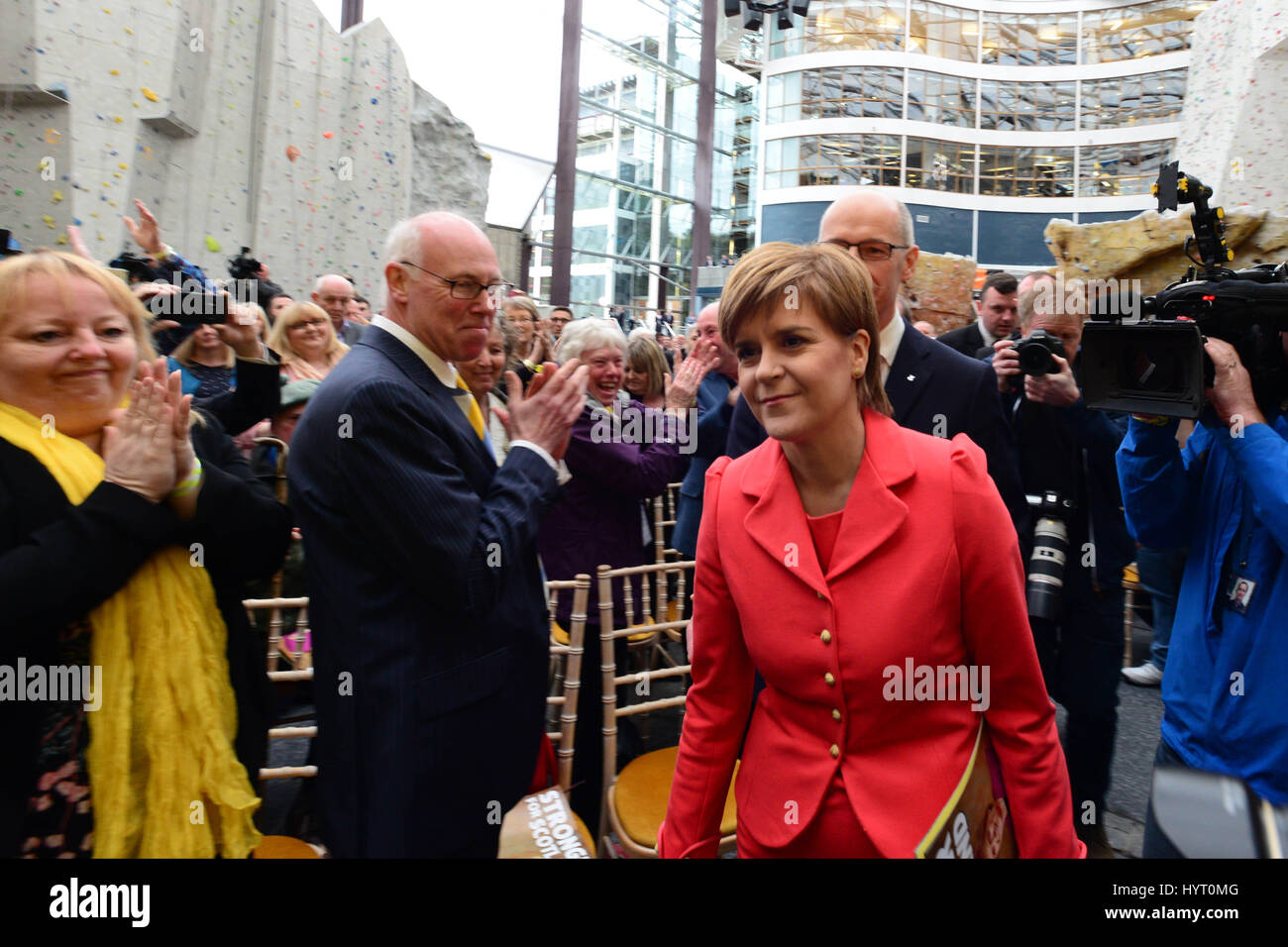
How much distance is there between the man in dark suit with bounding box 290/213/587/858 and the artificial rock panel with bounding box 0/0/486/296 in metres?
3.52

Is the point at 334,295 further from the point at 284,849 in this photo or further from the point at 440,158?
the point at 284,849

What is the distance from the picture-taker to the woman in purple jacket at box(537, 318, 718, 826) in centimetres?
259

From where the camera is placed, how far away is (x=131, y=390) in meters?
1.27

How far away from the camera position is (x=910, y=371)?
6.04ft

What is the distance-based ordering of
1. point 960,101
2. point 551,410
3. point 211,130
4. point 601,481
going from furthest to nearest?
1. point 960,101
2. point 211,130
3. point 601,481
4. point 551,410

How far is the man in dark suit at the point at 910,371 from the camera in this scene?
5.98 ft

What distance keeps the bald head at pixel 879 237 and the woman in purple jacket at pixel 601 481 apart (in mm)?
1027

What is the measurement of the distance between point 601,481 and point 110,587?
1693mm

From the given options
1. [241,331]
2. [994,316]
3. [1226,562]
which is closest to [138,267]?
[241,331]

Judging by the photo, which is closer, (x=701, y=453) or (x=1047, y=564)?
(x=1047, y=564)

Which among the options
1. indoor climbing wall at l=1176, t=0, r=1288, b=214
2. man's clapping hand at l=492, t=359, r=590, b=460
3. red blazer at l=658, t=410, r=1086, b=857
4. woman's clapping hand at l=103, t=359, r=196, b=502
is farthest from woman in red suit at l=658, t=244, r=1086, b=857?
indoor climbing wall at l=1176, t=0, r=1288, b=214

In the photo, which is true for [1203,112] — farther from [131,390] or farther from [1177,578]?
[131,390]

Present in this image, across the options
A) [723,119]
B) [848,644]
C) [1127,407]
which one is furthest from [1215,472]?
[723,119]
